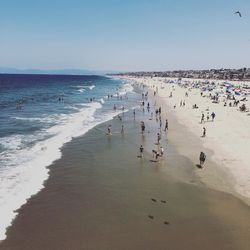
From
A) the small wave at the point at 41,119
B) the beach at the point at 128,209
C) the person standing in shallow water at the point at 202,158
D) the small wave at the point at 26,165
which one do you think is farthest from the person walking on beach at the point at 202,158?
the small wave at the point at 41,119

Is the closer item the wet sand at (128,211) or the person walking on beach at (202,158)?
the wet sand at (128,211)

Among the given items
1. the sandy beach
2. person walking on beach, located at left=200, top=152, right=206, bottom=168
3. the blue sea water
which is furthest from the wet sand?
the sandy beach

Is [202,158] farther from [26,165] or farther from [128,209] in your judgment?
[26,165]

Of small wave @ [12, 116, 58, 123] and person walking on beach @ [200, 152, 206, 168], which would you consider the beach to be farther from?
small wave @ [12, 116, 58, 123]

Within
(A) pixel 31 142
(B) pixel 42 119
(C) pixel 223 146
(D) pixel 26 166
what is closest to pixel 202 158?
(C) pixel 223 146

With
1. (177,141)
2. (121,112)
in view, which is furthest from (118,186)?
(121,112)

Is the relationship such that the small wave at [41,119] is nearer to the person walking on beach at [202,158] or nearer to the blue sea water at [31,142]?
the blue sea water at [31,142]
